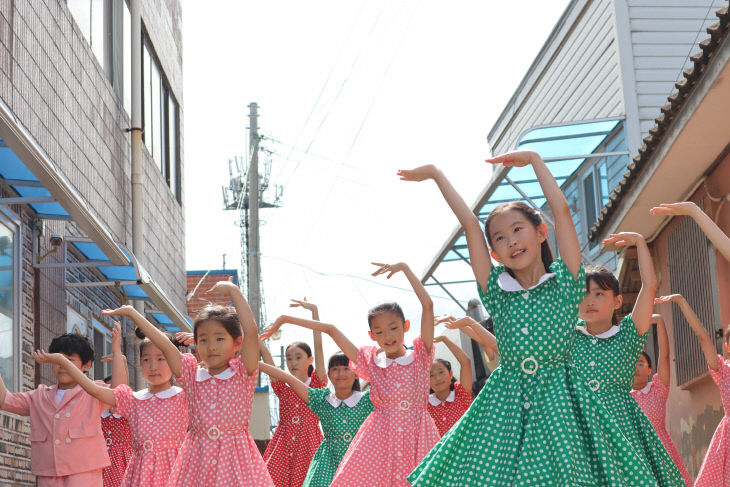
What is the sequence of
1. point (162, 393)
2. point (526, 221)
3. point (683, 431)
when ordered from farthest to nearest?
1. point (683, 431)
2. point (162, 393)
3. point (526, 221)

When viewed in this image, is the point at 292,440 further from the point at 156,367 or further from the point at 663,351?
the point at 663,351

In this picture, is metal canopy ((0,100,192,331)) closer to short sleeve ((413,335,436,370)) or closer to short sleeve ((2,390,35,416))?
short sleeve ((2,390,35,416))

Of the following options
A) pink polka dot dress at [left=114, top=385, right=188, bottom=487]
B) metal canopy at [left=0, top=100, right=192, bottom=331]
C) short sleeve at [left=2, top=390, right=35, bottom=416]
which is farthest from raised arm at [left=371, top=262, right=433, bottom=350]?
short sleeve at [left=2, top=390, right=35, bottom=416]

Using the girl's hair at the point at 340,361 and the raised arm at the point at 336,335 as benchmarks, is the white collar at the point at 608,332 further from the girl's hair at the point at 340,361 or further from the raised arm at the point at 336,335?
the girl's hair at the point at 340,361

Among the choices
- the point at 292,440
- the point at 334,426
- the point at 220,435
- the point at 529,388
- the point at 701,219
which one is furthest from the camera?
the point at 292,440

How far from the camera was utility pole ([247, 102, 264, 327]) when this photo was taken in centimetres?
2147

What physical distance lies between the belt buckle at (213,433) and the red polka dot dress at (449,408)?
136 inches

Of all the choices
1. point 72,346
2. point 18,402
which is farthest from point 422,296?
point 18,402

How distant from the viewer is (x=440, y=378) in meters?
10.4

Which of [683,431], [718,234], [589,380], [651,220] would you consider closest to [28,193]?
[589,380]

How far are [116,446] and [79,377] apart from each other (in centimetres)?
204

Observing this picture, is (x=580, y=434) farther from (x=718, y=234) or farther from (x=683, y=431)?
(x=683, y=431)

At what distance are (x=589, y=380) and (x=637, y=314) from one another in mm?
548

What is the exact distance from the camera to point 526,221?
17.1 ft
